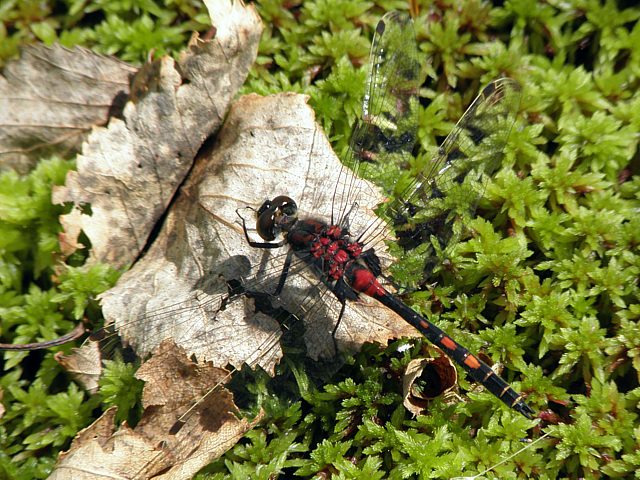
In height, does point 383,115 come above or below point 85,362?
above

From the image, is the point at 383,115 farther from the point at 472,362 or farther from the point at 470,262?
the point at 472,362

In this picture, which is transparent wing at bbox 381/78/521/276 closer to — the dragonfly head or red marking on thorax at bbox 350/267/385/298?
red marking on thorax at bbox 350/267/385/298

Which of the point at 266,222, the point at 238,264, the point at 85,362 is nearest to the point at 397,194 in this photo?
the point at 266,222

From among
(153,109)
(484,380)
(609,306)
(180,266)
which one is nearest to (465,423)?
(484,380)

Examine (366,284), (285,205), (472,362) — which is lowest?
(472,362)

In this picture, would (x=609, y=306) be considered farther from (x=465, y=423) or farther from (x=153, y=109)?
(x=153, y=109)

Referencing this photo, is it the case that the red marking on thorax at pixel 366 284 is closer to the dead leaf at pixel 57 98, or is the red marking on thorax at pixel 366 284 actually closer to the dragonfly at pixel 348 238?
the dragonfly at pixel 348 238

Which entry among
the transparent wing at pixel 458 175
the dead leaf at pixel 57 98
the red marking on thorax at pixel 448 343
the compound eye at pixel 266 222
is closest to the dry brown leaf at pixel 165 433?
the compound eye at pixel 266 222
